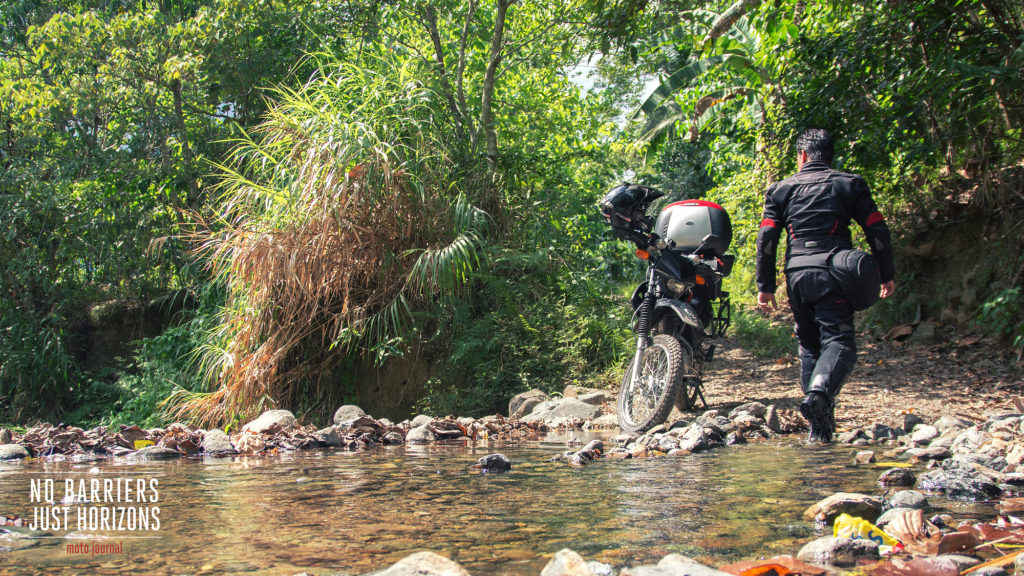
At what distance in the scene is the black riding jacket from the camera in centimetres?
428

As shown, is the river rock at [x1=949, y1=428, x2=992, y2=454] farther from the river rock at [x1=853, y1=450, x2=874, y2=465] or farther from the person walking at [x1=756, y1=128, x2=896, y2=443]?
the person walking at [x1=756, y1=128, x2=896, y2=443]

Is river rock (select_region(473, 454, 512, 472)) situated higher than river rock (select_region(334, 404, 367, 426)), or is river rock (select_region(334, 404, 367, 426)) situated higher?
river rock (select_region(334, 404, 367, 426))

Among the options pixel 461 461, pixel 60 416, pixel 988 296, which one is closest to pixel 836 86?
pixel 988 296

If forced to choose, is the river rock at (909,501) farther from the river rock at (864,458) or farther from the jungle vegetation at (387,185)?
the jungle vegetation at (387,185)

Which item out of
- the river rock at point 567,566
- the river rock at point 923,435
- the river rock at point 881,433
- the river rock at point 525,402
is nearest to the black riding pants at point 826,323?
the river rock at point 881,433

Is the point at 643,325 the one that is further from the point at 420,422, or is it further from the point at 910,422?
the point at 420,422

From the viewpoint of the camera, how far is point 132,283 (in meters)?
11.8

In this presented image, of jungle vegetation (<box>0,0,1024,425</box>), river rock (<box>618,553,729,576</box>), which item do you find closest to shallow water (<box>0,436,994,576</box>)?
river rock (<box>618,553,729,576</box>)

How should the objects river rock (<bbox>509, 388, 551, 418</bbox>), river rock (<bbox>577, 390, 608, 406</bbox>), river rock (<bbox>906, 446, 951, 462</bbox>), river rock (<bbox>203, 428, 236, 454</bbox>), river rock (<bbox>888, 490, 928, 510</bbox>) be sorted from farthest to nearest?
river rock (<bbox>509, 388, 551, 418</bbox>)
river rock (<bbox>577, 390, 608, 406</bbox>)
river rock (<bbox>203, 428, 236, 454</bbox>)
river rock (<bbox>906, 446, 951, 462</bbox>)
river rock (<bbox>888, 490, 928, 510</bbox>)

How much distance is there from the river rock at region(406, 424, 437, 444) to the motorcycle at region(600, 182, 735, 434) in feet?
4.39

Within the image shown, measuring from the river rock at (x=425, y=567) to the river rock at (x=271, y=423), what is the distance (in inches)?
149

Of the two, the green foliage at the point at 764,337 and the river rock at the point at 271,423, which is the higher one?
the green foliage at the point at 764,337

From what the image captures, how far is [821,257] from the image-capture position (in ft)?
14.0

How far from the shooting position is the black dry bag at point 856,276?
4.09 m
